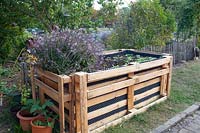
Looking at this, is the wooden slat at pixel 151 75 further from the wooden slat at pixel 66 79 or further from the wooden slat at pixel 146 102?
the wooden slat at pixel 66 79

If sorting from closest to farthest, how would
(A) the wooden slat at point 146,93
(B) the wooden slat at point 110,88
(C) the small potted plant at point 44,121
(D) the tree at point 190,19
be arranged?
1. (C) the small potted plant at point 44,121
2. (B) the wooden slat at point 110,88
3. (A) the wooden slat at point 146,93
4. (D) the tree at point 190,19

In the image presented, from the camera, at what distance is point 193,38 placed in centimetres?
746

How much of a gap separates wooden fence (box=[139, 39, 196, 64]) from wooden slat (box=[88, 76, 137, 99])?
277 centimetres

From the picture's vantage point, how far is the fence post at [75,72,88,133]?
2.52 metres

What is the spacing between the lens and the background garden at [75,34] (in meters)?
2.78

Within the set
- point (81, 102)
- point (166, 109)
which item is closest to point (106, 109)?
point (81, 102)

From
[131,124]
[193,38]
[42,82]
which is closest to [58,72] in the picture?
[42,82]

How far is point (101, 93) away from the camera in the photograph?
2795mm

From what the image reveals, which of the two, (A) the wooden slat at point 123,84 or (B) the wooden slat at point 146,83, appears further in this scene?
(B) the wooden slat at point 146,83

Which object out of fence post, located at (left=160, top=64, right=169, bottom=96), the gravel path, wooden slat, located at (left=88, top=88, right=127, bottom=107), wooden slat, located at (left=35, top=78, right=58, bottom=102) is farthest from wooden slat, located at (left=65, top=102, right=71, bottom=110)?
fence post, located at (left=160, top=64, right=169, bottom=96)

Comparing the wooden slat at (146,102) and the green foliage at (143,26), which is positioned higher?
the green foliage at (143,26)

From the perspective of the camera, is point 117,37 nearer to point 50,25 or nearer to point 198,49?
point 50,25

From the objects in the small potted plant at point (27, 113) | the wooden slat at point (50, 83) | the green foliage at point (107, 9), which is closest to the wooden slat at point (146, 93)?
the wooden slat at point (50, 83)

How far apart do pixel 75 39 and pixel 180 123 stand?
191 centimetres
